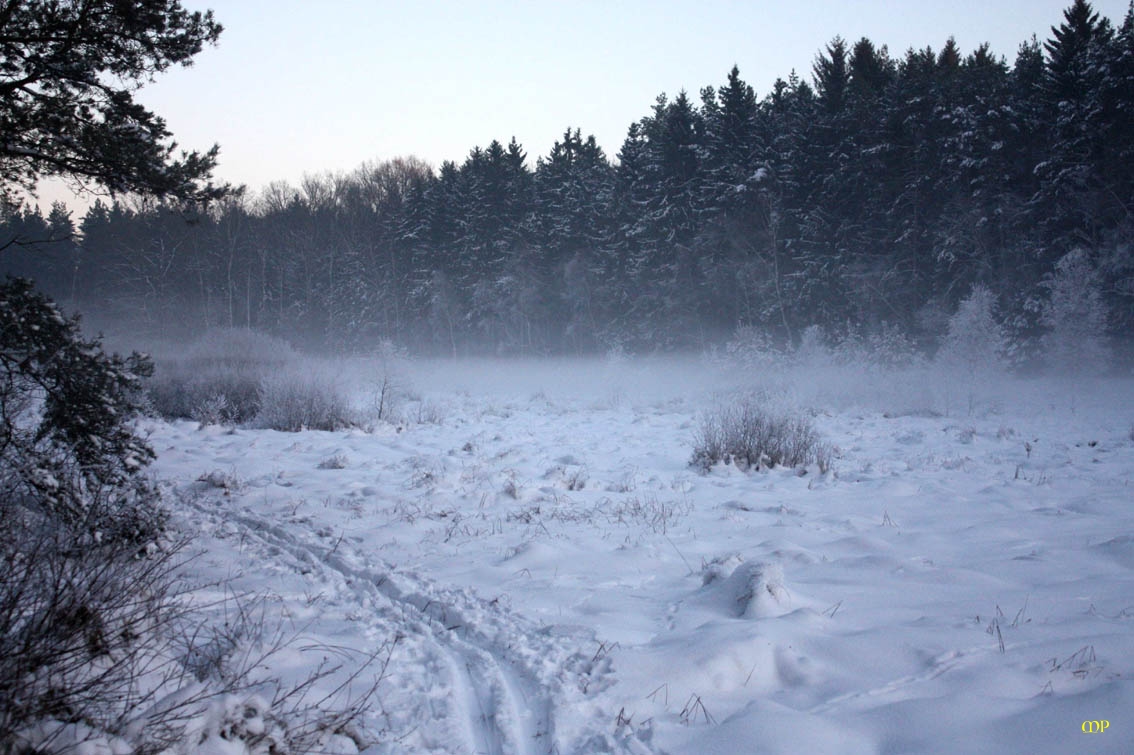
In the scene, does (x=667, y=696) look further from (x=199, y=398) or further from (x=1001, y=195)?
(x=1001, y=195)

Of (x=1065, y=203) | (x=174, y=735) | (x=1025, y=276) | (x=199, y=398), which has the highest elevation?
(x=1065, y=203)

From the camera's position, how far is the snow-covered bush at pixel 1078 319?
22.1m

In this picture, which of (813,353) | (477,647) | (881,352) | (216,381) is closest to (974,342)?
(881,352)

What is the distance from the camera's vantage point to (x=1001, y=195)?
2581 cm

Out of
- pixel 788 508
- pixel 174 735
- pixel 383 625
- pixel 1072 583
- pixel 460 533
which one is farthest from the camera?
pixel 788 508

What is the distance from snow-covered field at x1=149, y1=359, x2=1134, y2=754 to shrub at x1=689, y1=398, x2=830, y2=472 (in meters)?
0.54

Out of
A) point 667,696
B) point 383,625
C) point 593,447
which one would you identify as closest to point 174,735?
point 383,625

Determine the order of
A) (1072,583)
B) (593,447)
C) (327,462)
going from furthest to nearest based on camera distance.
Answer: (593,447)
(327,462)
(1072,583)

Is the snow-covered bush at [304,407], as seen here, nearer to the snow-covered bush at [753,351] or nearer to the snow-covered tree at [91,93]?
the snow-covered tree at [91,93]

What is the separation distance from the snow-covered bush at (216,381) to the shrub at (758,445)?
1105 cm

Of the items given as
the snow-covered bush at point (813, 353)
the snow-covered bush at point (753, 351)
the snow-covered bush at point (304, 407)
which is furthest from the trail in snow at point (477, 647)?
the snow-covered bush at point (753, 351)

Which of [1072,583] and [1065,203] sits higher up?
[1065,203]

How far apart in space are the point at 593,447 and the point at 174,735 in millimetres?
9403

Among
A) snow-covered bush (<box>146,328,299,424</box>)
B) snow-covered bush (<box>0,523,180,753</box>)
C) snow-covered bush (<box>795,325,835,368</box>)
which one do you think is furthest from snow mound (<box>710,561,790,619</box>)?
snow-covered bush (<box>795,325,835,368</box>)
